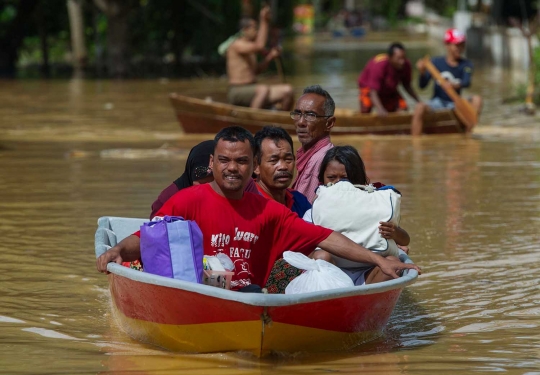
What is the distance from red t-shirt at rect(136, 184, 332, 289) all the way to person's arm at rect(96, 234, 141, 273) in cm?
19

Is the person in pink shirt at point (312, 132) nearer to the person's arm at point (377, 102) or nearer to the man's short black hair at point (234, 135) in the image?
the man's short black hair at point (234, 135)

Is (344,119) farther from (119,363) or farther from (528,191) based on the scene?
(119,363)

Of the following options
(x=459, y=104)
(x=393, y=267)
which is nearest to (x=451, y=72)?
(x=459, y=104)

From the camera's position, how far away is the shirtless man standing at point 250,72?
1407cm

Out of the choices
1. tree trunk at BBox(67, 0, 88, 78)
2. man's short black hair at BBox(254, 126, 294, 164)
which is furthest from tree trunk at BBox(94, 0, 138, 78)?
man's short black hair at BBox(254, 126, 294, 164)

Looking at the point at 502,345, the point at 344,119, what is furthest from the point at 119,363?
the point at 344,119

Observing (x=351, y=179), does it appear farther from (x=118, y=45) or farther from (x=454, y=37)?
(x=118, y=45)

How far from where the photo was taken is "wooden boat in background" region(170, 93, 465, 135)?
13938 mm

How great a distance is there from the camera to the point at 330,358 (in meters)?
5.20

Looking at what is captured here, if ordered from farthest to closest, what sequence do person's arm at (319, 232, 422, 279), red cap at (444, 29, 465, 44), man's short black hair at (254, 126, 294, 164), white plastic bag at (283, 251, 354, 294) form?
red cap at (444, 29, 465, 44) < man's short black hair at (254, 126, 294, 164) < person's arm at (319, 232, 422, 279) < white plastic bag at (283, 251, 354, 294)

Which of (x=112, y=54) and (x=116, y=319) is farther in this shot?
(x=112, y=54)

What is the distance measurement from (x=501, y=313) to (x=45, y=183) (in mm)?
5838

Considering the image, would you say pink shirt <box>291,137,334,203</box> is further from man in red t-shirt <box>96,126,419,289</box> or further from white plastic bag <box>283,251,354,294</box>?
white plastic bag <box>283,251,354,294</box>

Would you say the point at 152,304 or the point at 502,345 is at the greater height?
the point at 152,304
